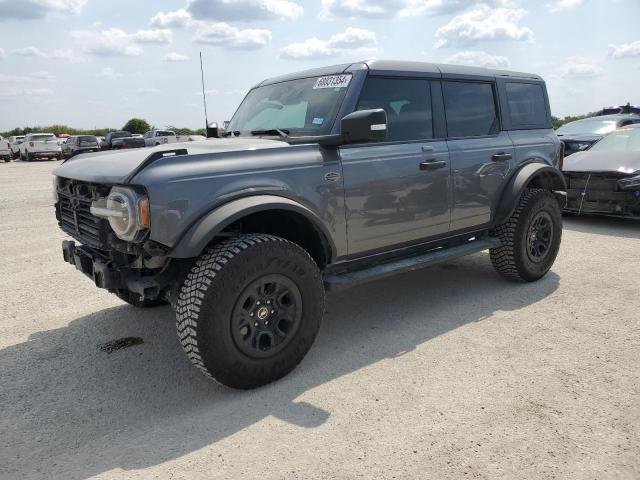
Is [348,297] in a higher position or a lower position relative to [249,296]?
lower

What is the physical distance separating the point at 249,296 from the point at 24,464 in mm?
1395

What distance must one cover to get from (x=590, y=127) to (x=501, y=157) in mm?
9601

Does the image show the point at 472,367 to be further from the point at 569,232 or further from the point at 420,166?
the point at 569,232

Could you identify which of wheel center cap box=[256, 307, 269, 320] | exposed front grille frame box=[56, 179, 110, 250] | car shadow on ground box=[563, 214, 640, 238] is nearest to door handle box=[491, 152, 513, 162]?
wheel center cap box=[256, 307, 269, 320]

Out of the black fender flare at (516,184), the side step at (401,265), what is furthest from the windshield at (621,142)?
the side step at (401,265)

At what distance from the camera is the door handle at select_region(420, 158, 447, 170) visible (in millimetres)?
4113

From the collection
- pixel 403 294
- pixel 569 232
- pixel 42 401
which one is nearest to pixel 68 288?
pixel 42 401

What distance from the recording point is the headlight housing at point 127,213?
9.40 feet

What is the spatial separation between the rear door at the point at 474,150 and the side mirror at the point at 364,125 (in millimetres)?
1165

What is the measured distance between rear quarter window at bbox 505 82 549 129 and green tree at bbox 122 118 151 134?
1980 inches

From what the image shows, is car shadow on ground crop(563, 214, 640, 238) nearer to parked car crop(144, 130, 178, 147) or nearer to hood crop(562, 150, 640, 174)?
hood crop(562, 150, 640, 174)

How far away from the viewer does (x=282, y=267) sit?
3.21 meters

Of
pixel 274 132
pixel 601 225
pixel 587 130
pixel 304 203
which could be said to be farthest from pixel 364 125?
pixel 587 130

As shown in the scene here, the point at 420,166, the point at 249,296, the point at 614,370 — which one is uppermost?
the point at 420,166
